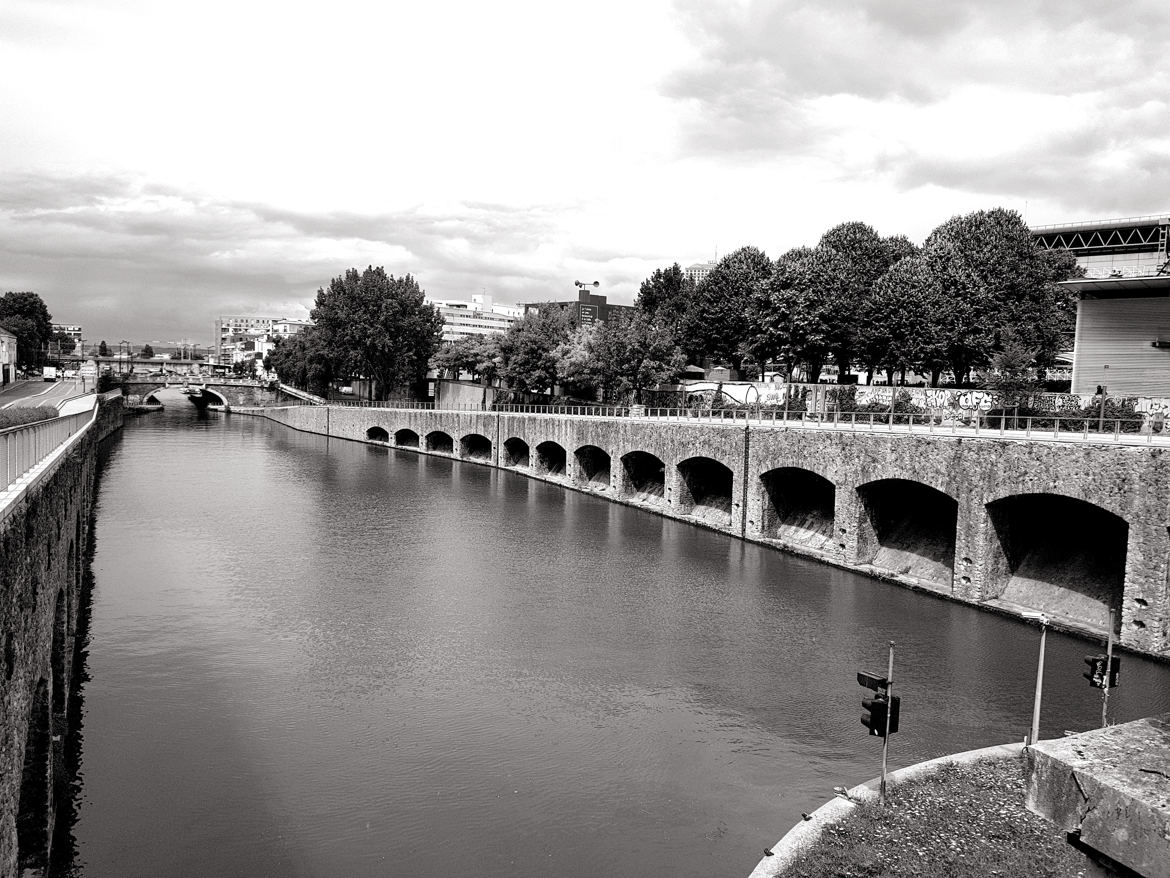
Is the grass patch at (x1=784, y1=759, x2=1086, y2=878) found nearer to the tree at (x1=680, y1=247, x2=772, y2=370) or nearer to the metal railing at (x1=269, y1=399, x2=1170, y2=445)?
the metal railing at (x1=269, y1=399, x2=1170, y2=445)

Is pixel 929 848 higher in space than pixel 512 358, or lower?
lower

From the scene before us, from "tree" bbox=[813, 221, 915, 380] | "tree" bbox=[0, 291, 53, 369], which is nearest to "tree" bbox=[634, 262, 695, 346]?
"tree" bbox=[813, 221, 915, 380]

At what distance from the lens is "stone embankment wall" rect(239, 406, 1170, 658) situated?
24.1m

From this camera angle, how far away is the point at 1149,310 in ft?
127

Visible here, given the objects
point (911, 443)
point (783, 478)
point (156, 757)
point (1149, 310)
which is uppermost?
point (1149, 310)

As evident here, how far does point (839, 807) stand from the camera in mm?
14844

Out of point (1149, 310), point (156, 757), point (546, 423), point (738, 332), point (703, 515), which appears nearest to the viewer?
point (156, 757)

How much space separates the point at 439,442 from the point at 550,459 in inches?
903

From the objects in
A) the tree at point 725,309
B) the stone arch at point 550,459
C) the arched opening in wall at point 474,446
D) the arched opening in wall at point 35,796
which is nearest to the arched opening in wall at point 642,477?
the stone arch at point 550,459

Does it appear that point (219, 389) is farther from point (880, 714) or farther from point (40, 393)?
point (880, 714)

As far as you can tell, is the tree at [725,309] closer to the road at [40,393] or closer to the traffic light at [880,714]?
the road at [40,393]

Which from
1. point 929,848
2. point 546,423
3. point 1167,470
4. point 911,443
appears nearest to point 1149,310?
point 911,443

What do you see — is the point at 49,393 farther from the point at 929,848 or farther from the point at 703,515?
the point at 929,848

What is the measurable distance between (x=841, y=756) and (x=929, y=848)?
4.79 meters
